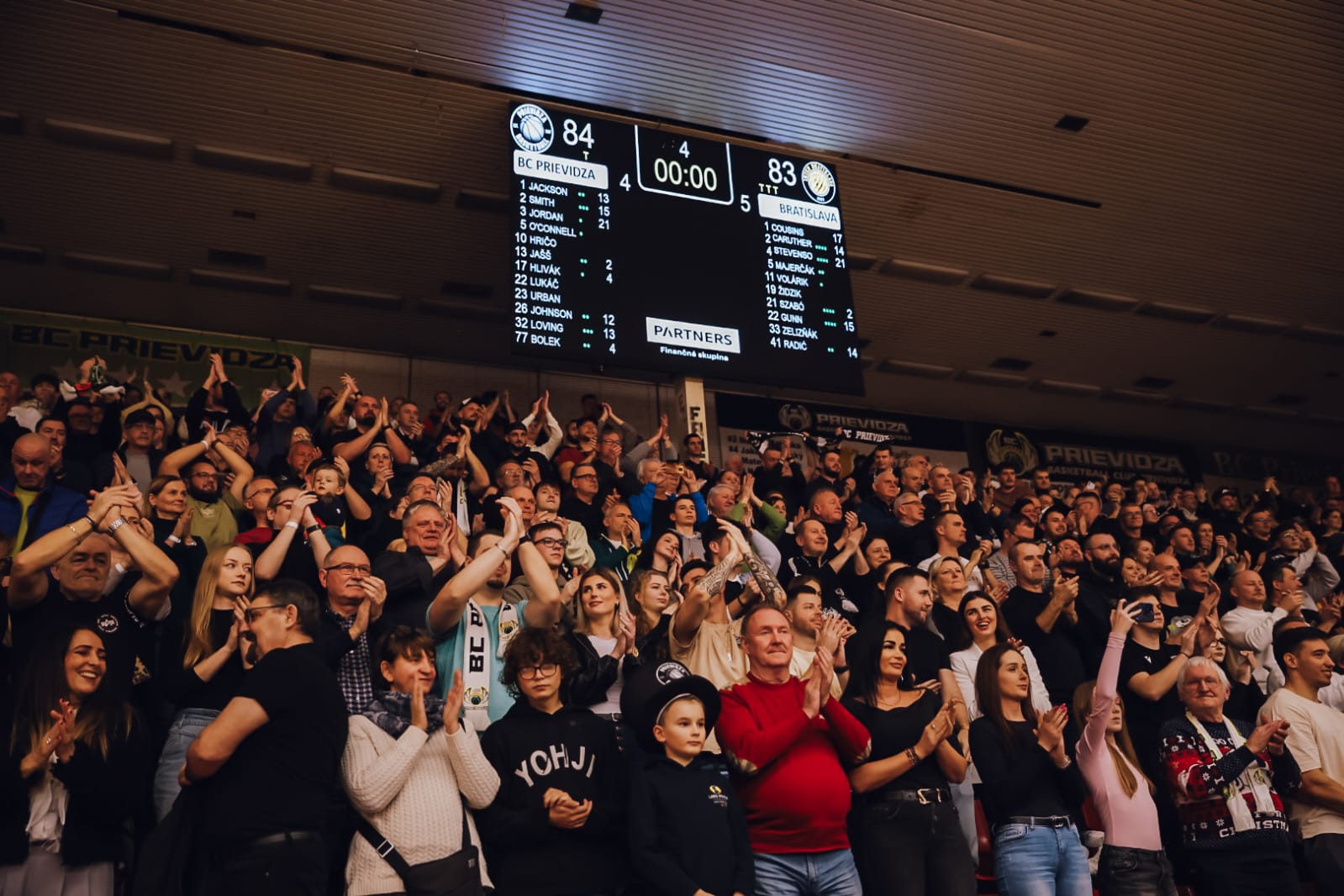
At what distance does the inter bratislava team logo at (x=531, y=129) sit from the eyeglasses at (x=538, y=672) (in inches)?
210

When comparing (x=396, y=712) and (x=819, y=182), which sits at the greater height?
(x=819, y=182)

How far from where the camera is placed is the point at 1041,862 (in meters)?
4.87

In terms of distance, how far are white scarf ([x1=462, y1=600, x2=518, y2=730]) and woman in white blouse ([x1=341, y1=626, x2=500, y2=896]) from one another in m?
0.72

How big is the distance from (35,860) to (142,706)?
87 cm

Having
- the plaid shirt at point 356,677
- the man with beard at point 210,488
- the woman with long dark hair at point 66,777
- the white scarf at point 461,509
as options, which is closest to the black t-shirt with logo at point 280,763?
the woman with long dark hair at point 66,777

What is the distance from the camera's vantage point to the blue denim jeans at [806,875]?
14.6 feet

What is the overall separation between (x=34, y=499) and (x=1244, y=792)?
624 centimetres

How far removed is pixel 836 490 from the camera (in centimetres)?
940

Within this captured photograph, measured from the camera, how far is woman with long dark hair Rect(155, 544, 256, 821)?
4562mm

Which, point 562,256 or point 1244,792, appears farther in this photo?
point 562,256

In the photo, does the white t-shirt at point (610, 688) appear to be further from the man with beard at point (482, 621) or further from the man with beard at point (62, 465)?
the man with beard at point (62, 465)

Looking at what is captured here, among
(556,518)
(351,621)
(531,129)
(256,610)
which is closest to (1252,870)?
(556,518)

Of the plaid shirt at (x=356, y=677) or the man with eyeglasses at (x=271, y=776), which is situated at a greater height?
the plaid shirt at (x=356, y=677)

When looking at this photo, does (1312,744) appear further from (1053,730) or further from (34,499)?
(34,499)
